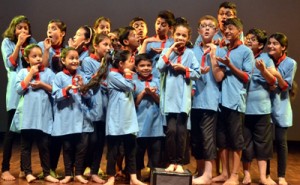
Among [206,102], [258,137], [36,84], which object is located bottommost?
[258,137]

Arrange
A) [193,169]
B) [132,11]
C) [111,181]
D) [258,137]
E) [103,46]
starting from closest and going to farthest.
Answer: [111,181] → [103,46] → [258,137] → [193,169] → [132,11]

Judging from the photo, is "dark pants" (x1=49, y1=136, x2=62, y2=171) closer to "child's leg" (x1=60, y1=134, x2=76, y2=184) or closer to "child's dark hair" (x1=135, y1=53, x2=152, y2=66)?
"child's leg" (x1=60, y1=134, x2=76, y2=184)

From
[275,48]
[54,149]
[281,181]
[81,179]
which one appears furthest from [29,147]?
[275,48]

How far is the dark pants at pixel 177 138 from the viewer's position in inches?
153

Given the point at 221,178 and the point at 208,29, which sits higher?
the point at 208,29

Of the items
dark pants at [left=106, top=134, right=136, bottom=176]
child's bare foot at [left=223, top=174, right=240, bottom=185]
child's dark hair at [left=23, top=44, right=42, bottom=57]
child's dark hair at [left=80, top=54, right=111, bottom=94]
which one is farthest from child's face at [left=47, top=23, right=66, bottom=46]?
child's bare foot at [left=223, top=174, right=240, bottom=185]

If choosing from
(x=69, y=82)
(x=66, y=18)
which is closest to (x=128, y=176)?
(x=69, y=82)

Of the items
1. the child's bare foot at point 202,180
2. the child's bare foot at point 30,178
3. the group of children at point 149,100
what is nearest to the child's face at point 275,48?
the group of children at point 149,100

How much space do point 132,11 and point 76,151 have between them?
287cm

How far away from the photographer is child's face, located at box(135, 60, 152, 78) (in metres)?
4.09

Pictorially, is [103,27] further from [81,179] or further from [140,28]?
[81,179]

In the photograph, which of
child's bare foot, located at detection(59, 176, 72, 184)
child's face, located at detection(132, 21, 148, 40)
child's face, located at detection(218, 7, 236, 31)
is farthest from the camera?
child's face, located at detection(132, 21, 148, 40)

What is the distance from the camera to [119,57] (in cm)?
401

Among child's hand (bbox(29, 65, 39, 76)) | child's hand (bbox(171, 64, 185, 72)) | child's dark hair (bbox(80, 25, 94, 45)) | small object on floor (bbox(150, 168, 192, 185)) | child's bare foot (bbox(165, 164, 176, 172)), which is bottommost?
small object on floor (bbox(150, 168, 192, 185))
